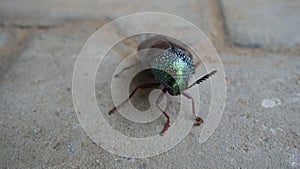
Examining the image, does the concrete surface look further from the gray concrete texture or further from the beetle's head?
the beetle's head

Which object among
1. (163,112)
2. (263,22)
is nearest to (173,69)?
(163,112)

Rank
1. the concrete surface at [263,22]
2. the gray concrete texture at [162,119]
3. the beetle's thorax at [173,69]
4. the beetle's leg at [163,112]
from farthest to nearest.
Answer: the concrete surface at [263,22] < the beetle's thorax at [173,69] < the beetle's leg at [163,112] < the gray concrete texture at [162,119]

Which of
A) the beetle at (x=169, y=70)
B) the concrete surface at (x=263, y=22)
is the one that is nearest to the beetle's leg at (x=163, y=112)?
the beetle at (x=169, y=70)

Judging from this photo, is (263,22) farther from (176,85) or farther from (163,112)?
(163,112)

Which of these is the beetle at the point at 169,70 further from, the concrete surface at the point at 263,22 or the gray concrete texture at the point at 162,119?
the concrete surface at the point at 263,22

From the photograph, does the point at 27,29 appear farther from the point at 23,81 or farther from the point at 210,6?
the point at 210,6
